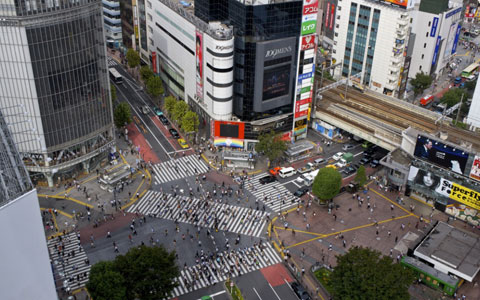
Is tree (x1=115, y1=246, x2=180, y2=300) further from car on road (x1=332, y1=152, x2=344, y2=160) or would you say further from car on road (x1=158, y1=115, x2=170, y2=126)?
car on road (x1=158, y1=115, x2=170, y2=126)

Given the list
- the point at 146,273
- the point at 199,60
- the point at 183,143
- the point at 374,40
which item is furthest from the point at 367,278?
the point at 374,40

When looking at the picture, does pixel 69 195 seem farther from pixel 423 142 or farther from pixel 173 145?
pixel 423 142

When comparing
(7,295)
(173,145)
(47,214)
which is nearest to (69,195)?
(47,214)

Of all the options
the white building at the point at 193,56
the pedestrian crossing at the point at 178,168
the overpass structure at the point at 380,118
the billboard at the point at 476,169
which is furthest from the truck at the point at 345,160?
the pedestrian crossing at the point at 178,168

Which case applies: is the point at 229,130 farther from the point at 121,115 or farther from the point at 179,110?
the point at 121,115

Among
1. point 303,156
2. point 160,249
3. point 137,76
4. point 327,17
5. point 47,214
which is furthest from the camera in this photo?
point 327,17
